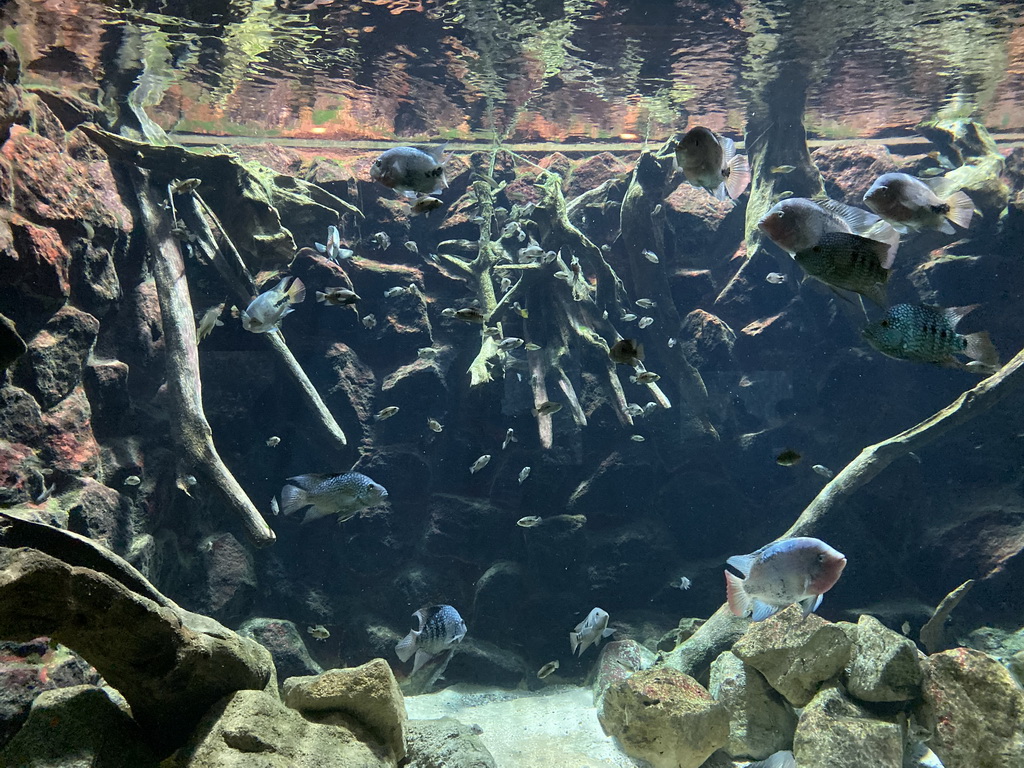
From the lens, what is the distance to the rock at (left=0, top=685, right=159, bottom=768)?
7.48 ft

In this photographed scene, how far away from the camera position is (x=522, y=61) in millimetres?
13102

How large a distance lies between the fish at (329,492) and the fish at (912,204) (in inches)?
170

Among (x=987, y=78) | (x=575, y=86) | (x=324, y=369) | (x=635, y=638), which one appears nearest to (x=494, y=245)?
(x=324, y=369)

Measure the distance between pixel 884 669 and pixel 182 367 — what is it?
26.7 ft

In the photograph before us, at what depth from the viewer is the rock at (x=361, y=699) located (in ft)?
10.8

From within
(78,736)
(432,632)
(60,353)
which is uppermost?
(60,353)

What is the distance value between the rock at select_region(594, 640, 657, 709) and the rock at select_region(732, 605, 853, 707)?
9.15 feet

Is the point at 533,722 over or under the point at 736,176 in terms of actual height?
under

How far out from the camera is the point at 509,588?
9625mm

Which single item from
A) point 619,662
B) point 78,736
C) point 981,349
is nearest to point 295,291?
point 78,736

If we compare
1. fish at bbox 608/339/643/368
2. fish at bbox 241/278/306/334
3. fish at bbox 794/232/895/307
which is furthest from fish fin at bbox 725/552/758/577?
fish at bbox 241/278/306/334

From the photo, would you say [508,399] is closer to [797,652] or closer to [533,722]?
[533,722]

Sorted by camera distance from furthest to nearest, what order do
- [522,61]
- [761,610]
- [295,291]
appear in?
[522,61], [295,291], [761,610]

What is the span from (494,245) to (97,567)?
387 inches
